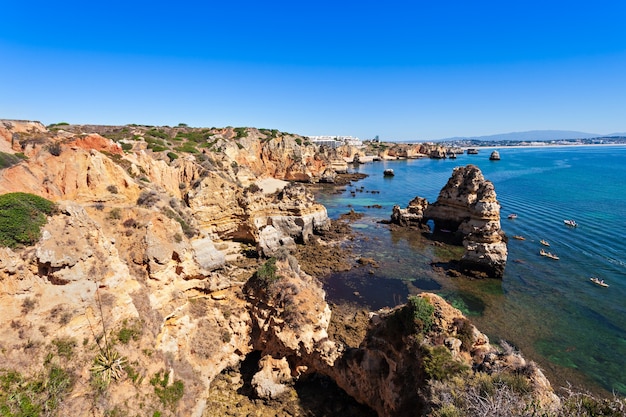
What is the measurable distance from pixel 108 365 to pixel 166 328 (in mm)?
2945

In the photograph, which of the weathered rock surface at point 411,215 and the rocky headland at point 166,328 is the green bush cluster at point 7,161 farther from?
the weathered rock surface at point 411,215

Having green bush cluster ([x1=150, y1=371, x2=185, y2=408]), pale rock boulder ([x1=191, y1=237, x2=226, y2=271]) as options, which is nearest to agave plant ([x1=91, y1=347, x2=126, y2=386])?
green bush cluster ([x1=150, y1=371, x2=185, y2=408])

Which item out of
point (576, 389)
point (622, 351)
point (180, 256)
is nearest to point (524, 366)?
point (576, 389)

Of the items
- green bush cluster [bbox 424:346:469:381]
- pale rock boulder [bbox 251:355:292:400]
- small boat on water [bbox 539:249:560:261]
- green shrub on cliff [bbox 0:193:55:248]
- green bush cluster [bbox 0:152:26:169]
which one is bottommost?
small boat on water [bbox 539:249:560:261]

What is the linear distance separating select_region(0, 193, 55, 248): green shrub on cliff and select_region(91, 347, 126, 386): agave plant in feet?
14.6

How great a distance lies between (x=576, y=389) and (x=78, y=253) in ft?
78.6

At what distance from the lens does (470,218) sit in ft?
120

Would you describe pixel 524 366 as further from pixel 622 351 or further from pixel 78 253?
pixel 622 351

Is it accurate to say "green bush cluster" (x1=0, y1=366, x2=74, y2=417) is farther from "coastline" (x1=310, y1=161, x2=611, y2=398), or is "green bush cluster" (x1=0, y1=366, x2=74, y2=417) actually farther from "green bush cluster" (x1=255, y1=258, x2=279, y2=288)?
"coastline" (x1=310, y1=161, x2=611, y2=398)

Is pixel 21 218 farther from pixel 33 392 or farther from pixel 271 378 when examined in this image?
pixel 271 378

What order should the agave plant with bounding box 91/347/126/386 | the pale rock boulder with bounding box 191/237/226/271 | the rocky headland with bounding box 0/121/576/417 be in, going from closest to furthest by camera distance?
the rocky headland with bounding box 0/121/576/417 < the agave plant with bounding box 91/347/126/386 < the pale rock boulder with bounding box 191/237/226/271

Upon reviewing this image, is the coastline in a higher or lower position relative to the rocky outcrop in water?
lower

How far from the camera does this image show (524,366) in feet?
27.4

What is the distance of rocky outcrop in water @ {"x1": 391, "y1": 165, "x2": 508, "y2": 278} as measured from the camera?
92.6 feet
